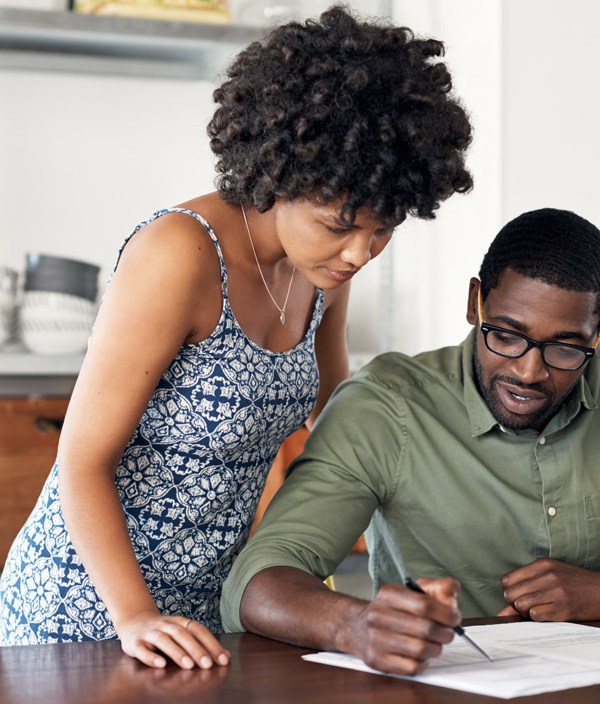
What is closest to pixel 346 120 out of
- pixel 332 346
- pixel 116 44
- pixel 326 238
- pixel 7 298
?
pixel 326 238

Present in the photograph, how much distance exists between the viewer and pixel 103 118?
3.29 metres

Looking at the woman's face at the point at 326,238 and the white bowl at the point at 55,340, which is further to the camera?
the white bowl at the point at 55,340

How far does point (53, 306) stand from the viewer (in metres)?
2.78

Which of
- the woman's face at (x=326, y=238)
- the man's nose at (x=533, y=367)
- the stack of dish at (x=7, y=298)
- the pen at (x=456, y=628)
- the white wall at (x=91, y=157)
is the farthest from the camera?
the white wall at (x=91, y=157)

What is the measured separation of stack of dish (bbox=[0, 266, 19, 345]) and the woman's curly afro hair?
5.04ft

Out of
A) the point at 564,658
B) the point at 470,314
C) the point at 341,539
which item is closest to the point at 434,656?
the point at 564,658

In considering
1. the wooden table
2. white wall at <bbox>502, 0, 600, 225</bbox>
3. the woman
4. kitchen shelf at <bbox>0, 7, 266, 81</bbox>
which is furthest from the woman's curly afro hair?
kitchen shelf at <bbox>0, 7, 266, 81</bbox>

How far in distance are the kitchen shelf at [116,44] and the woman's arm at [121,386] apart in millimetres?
1710

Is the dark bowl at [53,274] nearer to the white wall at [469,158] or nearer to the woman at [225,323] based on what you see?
the white wall at [469,158]

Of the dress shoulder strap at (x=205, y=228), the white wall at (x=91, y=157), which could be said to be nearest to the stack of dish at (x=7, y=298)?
the white wall at (x=91, y=157)

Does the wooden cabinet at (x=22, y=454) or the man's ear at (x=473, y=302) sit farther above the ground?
the man's ear at (x=473, y=302)

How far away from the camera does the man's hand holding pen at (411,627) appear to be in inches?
40.4

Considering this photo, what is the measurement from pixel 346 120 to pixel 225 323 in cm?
31

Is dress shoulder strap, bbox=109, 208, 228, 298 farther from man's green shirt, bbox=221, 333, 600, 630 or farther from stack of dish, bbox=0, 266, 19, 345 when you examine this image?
stack of dish, bbox=0, 266, 19, 345
